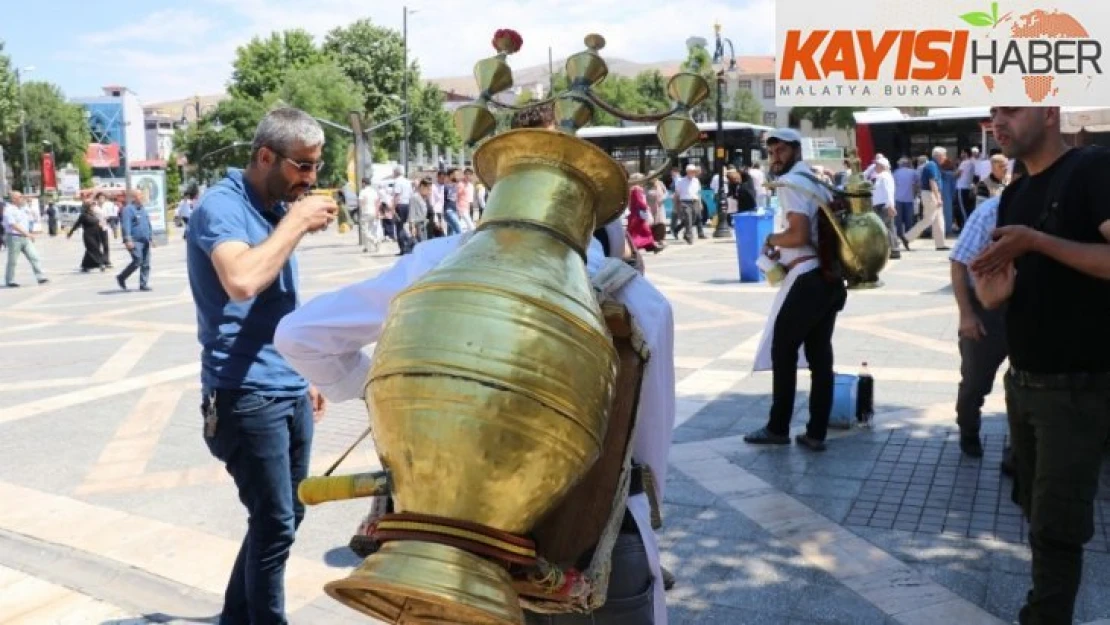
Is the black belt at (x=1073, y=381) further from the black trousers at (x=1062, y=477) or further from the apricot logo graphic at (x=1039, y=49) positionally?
the apricot logo graphic at (x=1039, y=49)

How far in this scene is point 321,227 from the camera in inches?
112

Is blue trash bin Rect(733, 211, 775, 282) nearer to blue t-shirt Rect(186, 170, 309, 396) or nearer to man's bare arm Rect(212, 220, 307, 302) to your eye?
blue t-shirt Rect(186, 170, 309, 396)

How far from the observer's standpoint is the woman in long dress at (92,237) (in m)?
18.4

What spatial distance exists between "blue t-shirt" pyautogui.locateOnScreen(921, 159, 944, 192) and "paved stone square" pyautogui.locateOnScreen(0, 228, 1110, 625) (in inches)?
380

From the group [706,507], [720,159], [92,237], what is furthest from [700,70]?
[720,159]

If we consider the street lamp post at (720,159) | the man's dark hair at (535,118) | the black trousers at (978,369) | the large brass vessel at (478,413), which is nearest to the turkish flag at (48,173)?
the street lamp post at (720,159)

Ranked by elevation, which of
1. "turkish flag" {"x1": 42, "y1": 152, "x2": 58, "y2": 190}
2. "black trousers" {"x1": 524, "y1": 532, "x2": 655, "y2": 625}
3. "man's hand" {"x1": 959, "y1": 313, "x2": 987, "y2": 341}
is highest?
"turkish flag" {"x1": 42, "y1": 152, "x2": 58, "y2": 190}

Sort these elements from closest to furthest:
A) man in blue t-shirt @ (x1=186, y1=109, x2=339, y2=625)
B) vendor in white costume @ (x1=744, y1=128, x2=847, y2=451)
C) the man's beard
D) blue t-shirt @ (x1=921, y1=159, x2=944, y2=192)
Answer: man in blue t-shirt @ (x1=186, y1=109, x2=339, y2=625) < vendor in white costume @ (x1=744, y1=128, x2=847, y2=451) < the man's beard < blue t-shirt @ (x1=921, y1=159, x2=944, y2=192)

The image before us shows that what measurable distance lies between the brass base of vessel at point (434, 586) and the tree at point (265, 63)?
7374 cm

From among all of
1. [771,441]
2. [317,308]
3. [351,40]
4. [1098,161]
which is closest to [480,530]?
[317,308]

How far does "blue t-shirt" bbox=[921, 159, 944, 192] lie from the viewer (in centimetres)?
1792

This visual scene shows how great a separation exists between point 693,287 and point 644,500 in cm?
1121

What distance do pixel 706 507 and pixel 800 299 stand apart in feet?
4.52

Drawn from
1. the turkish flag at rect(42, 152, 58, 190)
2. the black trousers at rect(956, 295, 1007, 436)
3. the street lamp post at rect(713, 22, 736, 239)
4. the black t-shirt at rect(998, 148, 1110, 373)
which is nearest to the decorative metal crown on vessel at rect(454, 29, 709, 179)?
the black t-shirt at rect(998, 148, 1110, 373)
